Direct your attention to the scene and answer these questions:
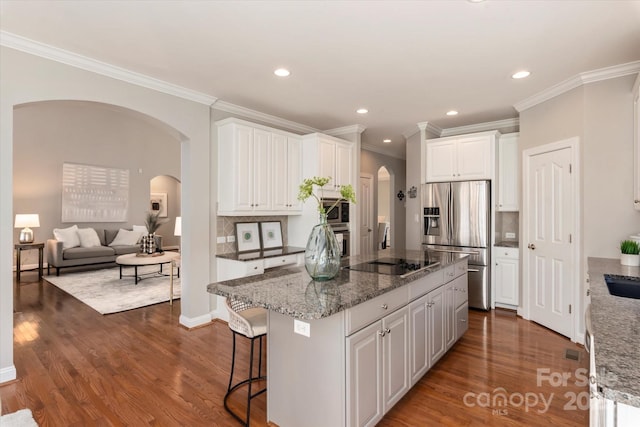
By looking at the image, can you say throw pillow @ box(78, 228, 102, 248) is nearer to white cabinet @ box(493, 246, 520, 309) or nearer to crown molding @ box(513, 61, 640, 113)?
white cabinet @ box(493, 246, 520, 309)

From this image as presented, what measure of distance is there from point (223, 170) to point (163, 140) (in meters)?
6.69

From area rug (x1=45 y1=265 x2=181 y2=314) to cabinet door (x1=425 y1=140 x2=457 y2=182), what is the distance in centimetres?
441

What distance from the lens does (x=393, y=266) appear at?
8.87ft

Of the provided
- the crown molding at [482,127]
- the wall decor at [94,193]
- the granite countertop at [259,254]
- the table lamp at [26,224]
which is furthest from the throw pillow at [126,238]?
the crown molding at [482,127]

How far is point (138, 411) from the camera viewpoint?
2221mm

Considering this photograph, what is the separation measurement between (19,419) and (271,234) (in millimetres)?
3049

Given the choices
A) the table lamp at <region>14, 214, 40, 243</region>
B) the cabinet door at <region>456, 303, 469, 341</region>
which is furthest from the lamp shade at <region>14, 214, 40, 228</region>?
the cabinet door at <region>456, 303, 469, 341</region>

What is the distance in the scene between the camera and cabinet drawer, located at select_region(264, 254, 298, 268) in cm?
396

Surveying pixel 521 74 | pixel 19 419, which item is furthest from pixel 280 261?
pixel 521 74

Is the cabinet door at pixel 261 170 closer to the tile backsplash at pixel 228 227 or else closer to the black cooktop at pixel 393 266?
the tile backsplash at pixel 228 227

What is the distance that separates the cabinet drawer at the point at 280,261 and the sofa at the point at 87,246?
14.8 ft

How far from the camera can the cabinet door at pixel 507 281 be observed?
4.41 m

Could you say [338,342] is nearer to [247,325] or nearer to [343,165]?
[247,325]

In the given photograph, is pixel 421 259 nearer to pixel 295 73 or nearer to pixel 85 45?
pixel 295 73
